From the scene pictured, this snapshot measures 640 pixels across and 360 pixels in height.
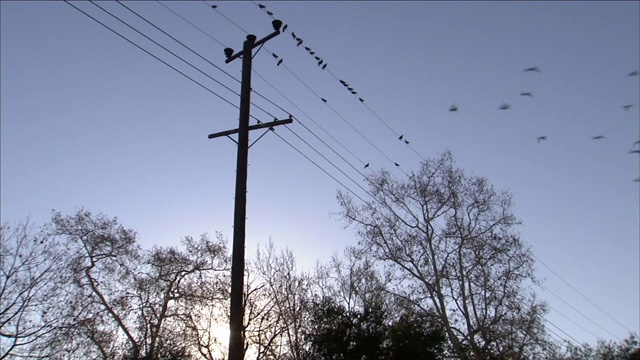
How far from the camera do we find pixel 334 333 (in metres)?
18.3

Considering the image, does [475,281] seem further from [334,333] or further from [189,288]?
[189,288]

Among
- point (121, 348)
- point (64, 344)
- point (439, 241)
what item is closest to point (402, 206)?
point (439, 241)

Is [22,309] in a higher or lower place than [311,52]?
lower

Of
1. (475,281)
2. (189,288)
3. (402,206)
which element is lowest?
(475,281)

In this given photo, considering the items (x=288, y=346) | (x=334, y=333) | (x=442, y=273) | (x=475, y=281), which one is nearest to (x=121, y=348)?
(x=288, y=346)

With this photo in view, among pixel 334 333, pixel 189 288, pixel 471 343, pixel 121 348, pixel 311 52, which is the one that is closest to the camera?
pixel 311 52

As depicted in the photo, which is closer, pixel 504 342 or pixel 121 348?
pixel 504 342

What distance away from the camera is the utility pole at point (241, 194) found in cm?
705

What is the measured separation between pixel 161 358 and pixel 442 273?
14836 millimetres

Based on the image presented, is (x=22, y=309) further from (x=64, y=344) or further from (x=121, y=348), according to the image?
(x=121, y=348)

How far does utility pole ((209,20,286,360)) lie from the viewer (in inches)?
278

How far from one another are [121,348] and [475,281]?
19.5 m

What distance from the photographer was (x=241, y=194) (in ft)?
26.3

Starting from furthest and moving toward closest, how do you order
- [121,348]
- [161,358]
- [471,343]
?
[121,348] → [471,343] → [161,358]
